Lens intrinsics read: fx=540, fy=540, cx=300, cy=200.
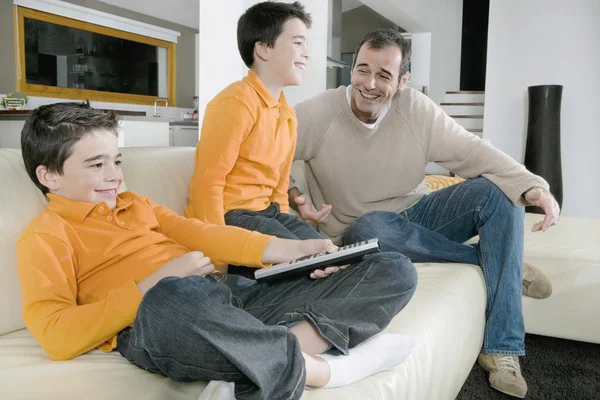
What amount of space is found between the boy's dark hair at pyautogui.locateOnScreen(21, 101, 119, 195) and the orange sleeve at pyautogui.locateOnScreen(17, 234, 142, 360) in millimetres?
204

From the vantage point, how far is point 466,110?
7.25 meters

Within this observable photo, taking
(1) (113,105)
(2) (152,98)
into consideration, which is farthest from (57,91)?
(2) (152,98)

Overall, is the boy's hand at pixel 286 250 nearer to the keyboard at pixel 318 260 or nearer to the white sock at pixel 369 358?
the keyboard at pixel 318 260

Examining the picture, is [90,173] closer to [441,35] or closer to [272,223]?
[272,223]

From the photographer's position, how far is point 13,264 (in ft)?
3.57

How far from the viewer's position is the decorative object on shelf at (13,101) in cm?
448

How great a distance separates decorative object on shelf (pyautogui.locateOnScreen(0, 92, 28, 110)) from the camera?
448cm

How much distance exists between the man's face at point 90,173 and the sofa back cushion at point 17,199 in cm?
7

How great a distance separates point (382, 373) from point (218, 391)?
1.15 feet

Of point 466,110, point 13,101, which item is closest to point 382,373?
point 13,101

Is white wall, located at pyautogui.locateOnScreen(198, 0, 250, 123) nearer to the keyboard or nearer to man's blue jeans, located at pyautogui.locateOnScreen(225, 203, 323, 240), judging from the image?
man's blue jeans, located at pyautogui.locateOnScreen(225, 203, 323, 240)

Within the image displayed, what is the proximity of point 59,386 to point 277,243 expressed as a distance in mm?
534

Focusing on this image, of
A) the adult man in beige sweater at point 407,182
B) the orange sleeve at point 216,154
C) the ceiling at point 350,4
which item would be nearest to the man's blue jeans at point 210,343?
the orange sleeve at point 216,154

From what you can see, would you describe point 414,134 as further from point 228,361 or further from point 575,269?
point 228,361
